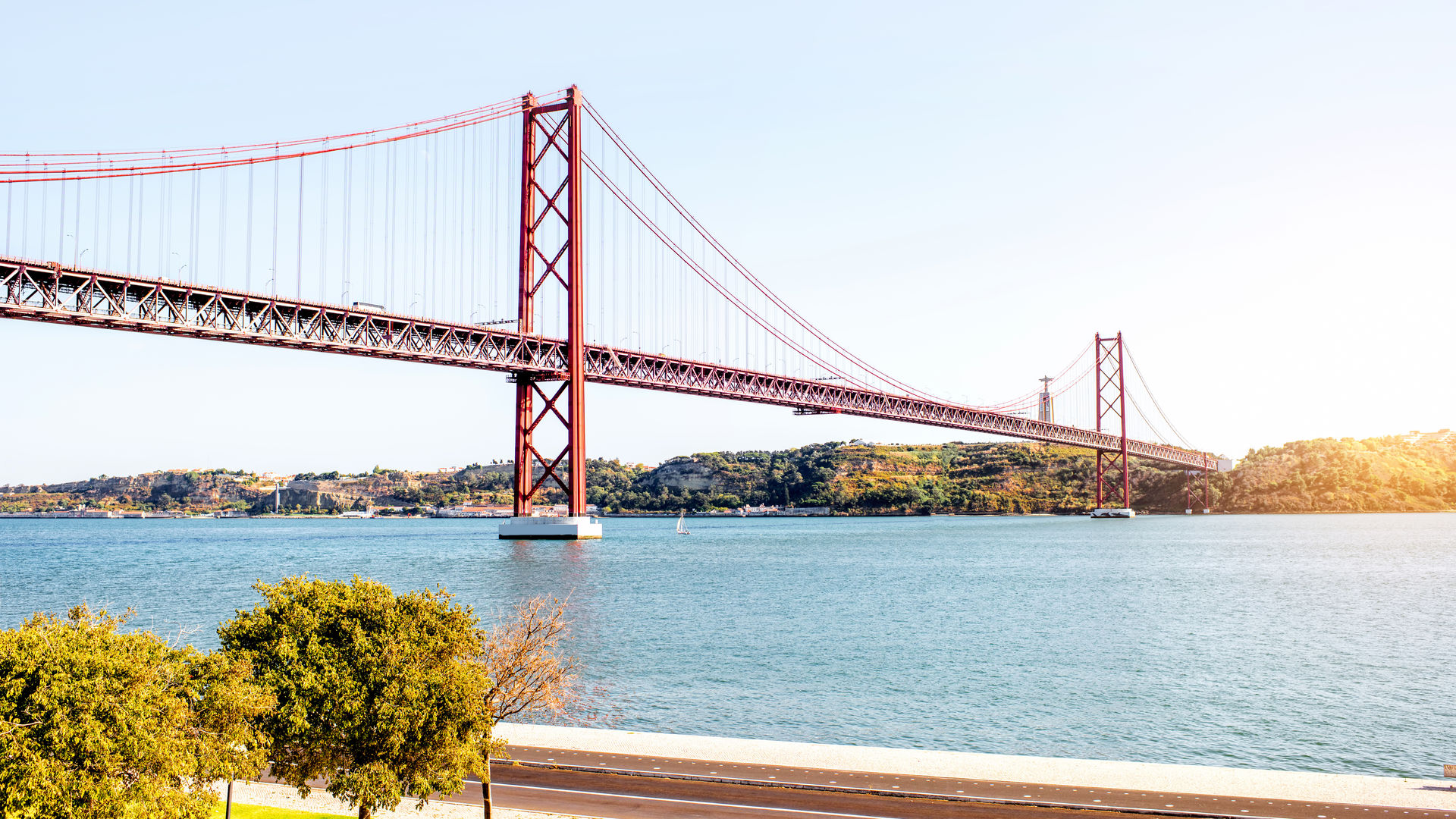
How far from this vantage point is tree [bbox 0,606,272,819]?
9.22 metres

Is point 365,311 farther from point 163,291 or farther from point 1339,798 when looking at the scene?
point 1339,798

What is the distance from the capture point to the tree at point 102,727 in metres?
9.22

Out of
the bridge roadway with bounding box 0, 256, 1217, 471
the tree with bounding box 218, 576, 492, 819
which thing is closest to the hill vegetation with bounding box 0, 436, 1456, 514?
the bridge roadway with bounding box 0, 256, 1217, 471

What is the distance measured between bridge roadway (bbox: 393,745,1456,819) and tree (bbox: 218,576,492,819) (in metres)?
1.91

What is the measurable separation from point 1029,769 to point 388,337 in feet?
141

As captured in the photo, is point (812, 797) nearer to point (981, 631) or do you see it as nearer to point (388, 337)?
point (981, 631)

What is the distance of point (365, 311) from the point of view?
4991 cm

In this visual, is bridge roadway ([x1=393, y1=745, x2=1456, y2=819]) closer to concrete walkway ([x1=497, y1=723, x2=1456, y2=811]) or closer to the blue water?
concrete walkway ([x1=497, y1=723, x2=1456, y2=811])

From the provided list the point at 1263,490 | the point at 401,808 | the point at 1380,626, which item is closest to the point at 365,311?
the point at 401,808

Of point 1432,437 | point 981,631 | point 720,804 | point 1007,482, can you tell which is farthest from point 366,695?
point 1432,437

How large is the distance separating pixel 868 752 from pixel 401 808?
24.2 ft

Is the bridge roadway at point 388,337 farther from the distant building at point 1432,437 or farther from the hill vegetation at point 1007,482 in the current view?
the distant building at point 1432,437

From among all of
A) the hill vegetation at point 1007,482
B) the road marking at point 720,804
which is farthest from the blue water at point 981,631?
the hill vegetation at point 1007,482

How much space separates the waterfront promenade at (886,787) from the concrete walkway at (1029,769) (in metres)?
0.03
